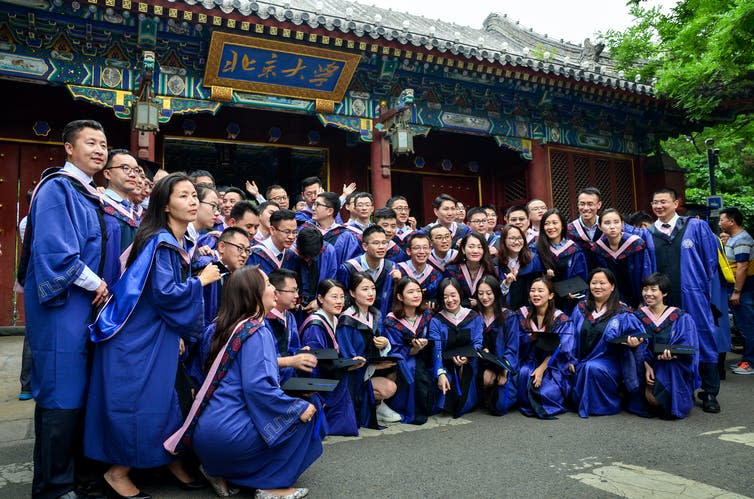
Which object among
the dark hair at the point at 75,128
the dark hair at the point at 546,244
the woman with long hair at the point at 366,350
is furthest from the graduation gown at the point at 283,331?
the dark hair at the point at 546,244

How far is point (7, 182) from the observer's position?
8.16 m

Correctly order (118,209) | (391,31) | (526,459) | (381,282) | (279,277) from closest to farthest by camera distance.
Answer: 1. (118,209)
2. (526,459)
3. (279,277)
4. (381,282)
5. (391,31)

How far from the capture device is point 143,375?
2.95m

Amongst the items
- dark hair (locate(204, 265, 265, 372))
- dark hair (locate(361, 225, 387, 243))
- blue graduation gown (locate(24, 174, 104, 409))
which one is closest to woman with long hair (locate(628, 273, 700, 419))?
dark hair (locate(361, 225, 387, 243))

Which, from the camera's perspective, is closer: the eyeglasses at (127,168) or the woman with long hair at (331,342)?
the eyeglasses at (127,168)

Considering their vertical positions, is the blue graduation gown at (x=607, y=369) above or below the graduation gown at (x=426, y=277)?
below

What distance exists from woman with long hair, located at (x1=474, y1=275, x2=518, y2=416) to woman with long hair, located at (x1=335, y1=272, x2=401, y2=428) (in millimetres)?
872

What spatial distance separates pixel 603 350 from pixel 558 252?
1147mm

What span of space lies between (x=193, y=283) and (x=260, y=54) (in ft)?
18.9

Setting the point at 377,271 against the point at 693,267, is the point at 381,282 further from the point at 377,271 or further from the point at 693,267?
the point at 693,267

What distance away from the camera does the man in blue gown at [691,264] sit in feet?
16.8

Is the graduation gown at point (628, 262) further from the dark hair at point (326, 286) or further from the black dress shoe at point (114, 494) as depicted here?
the black dress shoe at point (114, 494)

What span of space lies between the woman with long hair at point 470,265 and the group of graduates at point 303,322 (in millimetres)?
23

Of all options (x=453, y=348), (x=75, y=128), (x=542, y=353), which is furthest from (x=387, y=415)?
(x=75, y=128)
